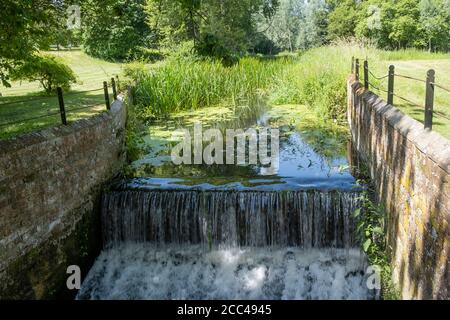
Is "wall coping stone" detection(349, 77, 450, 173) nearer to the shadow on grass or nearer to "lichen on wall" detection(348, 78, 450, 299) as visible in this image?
"lichen on wall" detection(348, 78, 450, 299)

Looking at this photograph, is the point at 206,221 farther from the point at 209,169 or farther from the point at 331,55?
the point at 331,55

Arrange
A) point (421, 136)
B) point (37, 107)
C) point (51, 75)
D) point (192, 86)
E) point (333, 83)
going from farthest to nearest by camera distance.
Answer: point (192, 86) → point (333, 83) → point (51, 75) → point (37, 107) → point (421, 136)

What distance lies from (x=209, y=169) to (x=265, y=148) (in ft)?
7.09

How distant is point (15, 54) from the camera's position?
7.88 meters

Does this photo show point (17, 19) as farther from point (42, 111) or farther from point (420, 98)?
point (420, 98)

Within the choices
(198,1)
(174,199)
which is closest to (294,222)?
(174,199)

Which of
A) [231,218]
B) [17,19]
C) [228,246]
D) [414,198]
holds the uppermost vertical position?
[17,19]

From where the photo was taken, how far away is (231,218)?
7594 mm

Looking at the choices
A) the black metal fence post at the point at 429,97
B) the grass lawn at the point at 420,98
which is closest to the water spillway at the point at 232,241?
the grass lawn at the point at 420,98

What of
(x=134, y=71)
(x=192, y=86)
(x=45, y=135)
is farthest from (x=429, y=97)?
(x=134, y=71)

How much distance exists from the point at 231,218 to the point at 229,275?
3.56 feet

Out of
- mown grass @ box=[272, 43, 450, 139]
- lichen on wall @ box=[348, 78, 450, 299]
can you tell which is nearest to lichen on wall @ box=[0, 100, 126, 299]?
lichen on wall @ box=[348, 78, 450, 299]

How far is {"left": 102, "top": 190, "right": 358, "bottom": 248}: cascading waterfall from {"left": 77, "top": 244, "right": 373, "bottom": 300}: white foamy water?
0.67 feet

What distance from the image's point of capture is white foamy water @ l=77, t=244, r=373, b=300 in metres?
6.76
